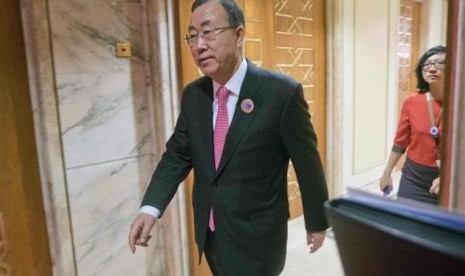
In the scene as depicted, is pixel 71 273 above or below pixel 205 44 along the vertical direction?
below

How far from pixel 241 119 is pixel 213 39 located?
0.92 feet

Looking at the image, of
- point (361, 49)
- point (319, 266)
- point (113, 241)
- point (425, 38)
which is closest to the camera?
point (113, 241)

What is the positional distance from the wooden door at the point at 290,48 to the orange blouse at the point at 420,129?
1151 mm

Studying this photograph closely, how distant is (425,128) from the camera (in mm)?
2041

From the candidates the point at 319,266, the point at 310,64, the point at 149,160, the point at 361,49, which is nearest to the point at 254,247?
the point at 149,160

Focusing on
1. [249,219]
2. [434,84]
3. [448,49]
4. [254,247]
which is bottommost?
[254,247]

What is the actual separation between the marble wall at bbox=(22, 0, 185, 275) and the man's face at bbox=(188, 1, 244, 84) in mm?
833

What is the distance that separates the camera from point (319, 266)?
8.93 feet

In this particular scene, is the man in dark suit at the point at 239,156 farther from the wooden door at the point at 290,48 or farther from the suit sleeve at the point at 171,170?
the wooden door at the point at 290,48

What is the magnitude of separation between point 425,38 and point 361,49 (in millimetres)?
1919

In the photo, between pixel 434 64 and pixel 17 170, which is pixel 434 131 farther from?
pixel 17 170

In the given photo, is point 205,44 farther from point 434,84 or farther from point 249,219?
point 434,84

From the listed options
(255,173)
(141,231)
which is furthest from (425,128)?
(141,231)

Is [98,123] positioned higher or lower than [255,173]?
higher
